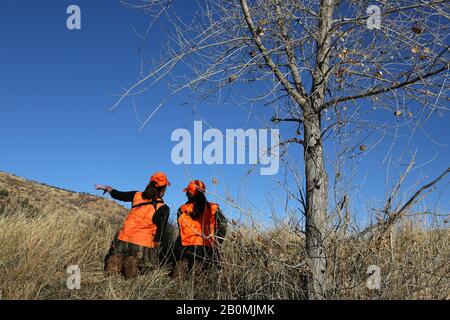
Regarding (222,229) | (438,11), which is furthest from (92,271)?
(438,11)

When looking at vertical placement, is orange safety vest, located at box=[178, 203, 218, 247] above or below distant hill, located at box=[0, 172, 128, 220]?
below

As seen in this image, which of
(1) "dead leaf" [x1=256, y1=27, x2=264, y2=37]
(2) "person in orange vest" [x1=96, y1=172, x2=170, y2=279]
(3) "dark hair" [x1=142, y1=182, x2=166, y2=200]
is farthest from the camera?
(3) "dark hair" [x1=142, y1=182, x2=166, y2=200]

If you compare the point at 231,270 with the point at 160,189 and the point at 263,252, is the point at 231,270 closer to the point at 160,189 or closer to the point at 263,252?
the point at 263,252

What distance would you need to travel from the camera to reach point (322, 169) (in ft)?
15.9

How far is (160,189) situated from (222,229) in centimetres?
126

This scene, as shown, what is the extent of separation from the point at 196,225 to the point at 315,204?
2400mm

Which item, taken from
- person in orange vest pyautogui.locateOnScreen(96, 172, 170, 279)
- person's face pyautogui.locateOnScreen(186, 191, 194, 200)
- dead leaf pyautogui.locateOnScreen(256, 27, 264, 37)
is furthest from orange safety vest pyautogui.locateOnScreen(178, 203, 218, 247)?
dead leaf pyautogui.locateOnScreen(256, 27, 264, 37)

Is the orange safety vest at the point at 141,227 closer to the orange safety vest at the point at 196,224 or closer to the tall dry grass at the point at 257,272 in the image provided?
the orange safety vest at the point at 196,224

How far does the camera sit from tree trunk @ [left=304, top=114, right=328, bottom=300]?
4617mm

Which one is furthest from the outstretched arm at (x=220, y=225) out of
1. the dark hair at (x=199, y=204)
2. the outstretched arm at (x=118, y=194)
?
the outstretched arm at (x=118, y=194)

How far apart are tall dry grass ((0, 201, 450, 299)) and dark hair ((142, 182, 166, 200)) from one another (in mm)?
1157

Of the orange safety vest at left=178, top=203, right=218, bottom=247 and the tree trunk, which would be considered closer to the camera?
the tree trunk

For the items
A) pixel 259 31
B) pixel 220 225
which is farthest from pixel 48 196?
pixel 259 31

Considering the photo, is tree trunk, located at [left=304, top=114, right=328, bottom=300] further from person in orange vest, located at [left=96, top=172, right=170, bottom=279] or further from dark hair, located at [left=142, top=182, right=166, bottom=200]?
dark hair, located at [left=142, top=182, right=166, bottom=200]
